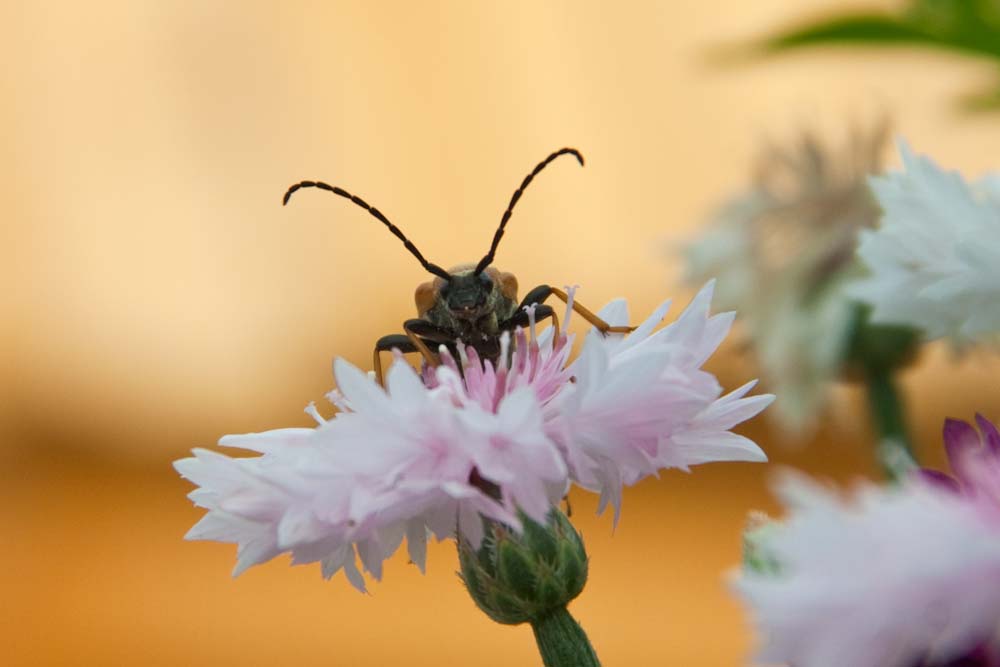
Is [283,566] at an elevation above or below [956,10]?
above

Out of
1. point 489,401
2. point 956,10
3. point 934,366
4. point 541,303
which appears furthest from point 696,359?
point 934,366

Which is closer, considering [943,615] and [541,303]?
[943,615]

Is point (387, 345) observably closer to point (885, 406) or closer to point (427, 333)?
point (427, 333)

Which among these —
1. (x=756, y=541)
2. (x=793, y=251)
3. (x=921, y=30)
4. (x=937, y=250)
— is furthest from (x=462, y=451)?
(x=793, y=251)

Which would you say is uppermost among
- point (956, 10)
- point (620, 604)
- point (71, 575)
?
point (71, 575)

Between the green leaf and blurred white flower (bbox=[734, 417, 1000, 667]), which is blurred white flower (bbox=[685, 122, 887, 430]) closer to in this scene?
the green leaf

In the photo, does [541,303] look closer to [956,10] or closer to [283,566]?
[956,10]
